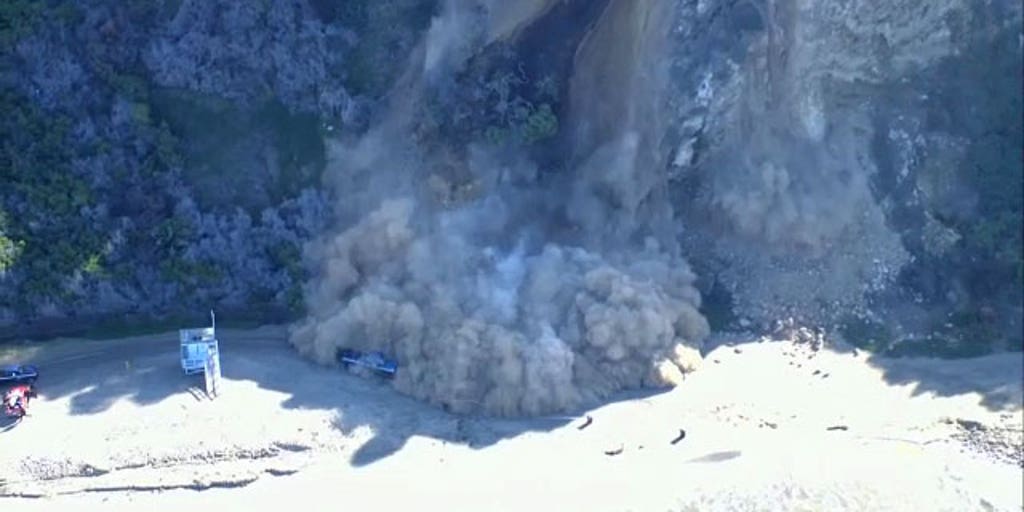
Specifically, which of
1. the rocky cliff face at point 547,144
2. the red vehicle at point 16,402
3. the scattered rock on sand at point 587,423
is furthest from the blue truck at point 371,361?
the red vehicle at point 16,402

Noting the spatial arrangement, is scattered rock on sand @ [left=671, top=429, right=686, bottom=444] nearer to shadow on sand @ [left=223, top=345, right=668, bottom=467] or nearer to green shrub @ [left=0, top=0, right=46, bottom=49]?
shadow on sand @ [left=223, top=345, right=668, bottom=467]

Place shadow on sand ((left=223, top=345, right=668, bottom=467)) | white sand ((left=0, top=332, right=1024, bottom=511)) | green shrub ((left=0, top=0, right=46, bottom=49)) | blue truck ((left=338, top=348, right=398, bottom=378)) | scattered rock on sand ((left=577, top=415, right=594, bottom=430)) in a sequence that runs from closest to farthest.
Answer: white sand ((left=0, top=332, right=1024, bottom=511)) < shadow on sand ((left=223, top=345, right=668, bottom=467)) < scattered rock on sand ((left=577, top=415, right=594, bottom=430)) < blue truck ((left=338, top=348, right=398, bottom=378)) < green shrub ((left=0, top=0, right=46, bottom=49))

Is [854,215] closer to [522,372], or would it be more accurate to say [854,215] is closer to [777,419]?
[777,419]

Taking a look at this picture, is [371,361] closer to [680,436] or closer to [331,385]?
[331,385]

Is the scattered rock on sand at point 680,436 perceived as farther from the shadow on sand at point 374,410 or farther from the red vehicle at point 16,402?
the red vehicle at point 16,402

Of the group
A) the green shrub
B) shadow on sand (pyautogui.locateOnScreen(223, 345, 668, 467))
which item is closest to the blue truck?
shadow on sand (pyautogui.locateOnScreen(223, 345, 668, 467))
